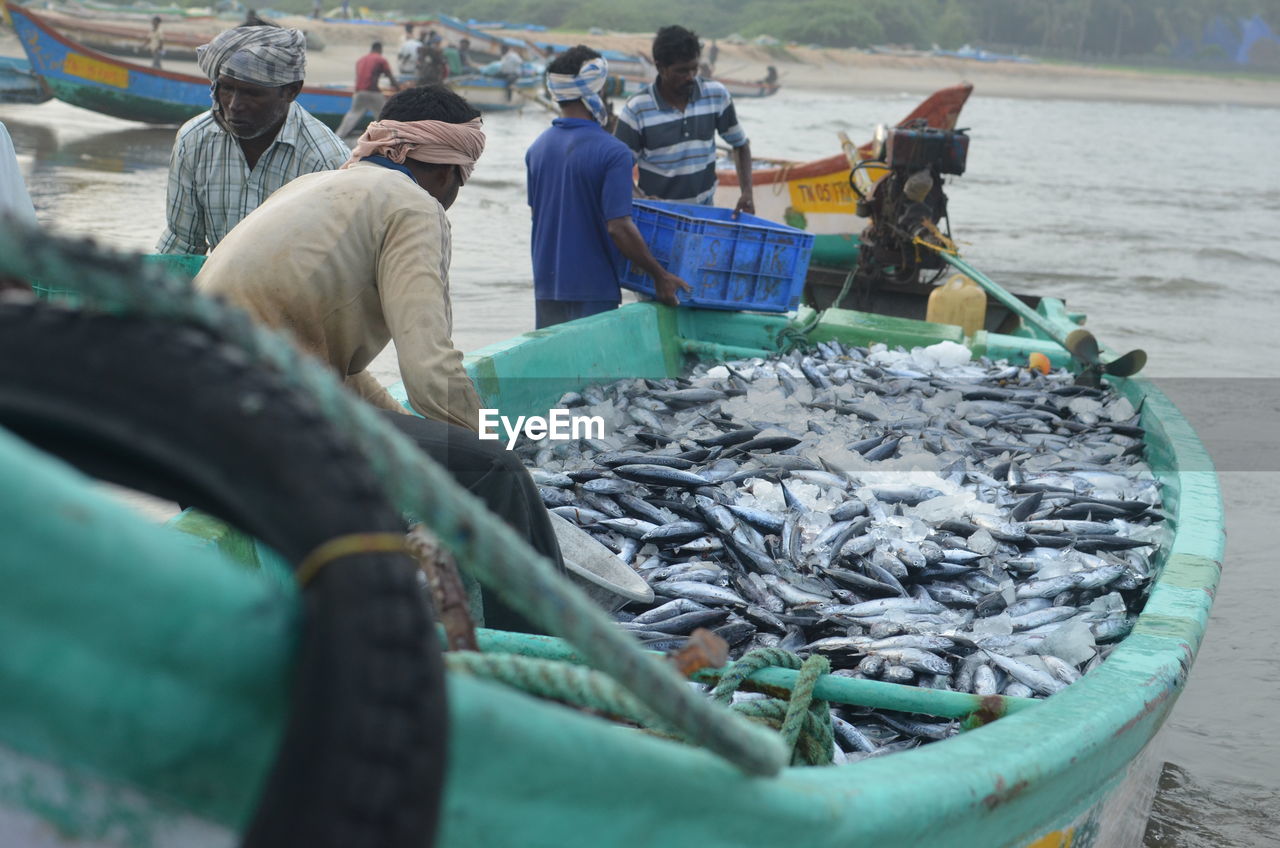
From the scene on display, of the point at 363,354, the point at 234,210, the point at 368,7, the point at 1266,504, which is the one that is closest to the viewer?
the point at 363,354

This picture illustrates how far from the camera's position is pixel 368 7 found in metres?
82.7

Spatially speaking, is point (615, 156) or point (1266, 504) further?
point (1266, 504)

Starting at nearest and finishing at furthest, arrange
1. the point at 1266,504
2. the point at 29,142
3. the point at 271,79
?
the point at 271,79 < the point at 1266,504 < the point at 29,142

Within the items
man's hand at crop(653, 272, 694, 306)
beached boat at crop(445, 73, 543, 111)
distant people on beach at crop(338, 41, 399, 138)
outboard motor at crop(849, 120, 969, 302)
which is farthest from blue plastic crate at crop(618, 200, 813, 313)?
beached boat at crop(445, 73, 543, 111)

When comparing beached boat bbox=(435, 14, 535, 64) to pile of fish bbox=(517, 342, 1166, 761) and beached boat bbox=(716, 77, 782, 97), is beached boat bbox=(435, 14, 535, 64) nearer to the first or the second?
beached boat bbox=(716, 77, 782, 97)

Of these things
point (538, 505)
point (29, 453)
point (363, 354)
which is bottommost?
point (538, 505)

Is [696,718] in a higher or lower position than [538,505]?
higher

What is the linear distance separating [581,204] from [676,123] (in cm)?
152

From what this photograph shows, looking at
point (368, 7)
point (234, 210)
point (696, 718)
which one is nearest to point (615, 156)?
point (234, 210)

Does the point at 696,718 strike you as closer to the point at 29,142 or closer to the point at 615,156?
the point at 615,156

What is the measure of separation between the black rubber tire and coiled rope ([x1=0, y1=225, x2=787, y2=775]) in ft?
0.09

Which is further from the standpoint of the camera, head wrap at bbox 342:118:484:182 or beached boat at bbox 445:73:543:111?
beached boat at bbox 445:73:543:111

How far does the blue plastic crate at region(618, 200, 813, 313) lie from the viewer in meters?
6.95

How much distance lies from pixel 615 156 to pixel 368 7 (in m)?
83.2
